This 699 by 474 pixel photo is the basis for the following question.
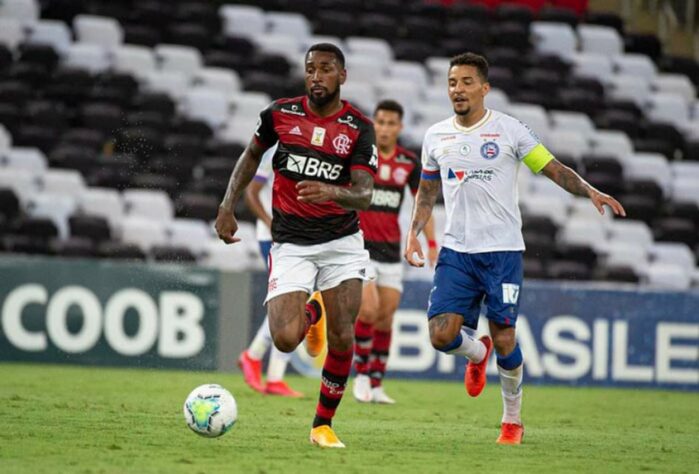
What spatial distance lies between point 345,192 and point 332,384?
132 centimetres

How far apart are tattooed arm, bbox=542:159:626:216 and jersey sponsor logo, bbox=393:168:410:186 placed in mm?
3582

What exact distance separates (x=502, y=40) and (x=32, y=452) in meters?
17.4

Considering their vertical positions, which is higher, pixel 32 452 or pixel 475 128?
pixel 475 128

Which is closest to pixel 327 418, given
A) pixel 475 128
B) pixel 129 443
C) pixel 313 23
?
pixel 129 443

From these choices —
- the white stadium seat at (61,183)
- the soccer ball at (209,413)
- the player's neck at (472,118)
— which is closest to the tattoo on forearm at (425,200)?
the player's neck at (472,118)

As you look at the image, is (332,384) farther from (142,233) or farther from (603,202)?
(142,233)

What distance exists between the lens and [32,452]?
7.41 meters

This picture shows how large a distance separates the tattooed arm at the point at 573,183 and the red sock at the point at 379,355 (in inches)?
159

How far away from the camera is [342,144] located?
8.38 m

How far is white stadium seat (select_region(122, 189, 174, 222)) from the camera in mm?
17906

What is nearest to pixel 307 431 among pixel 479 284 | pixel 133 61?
pixel 479 284

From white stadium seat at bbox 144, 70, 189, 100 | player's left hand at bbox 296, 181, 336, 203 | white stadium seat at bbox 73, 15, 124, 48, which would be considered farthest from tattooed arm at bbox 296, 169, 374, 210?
white stadium seat at bbox 73, 15, 124, 48

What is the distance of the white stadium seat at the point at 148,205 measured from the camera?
58.7ft

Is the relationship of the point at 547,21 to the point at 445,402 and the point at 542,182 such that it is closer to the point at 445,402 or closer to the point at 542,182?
the point at 542,182
